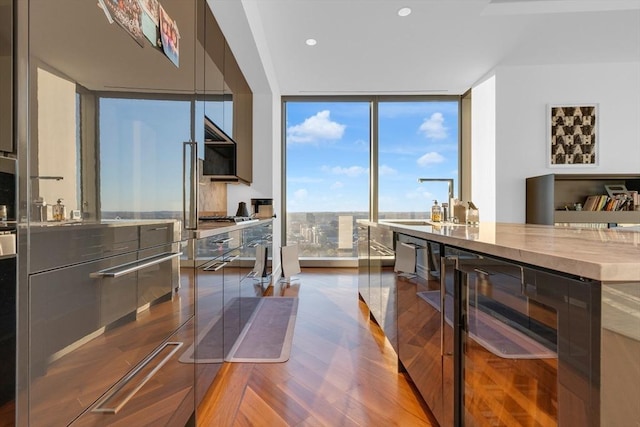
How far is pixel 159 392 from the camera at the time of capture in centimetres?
106

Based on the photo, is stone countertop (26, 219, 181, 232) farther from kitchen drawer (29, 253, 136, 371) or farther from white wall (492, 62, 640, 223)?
white wall (492, 62, 640, 223)

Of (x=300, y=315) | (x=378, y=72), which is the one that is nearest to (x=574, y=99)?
(x=378, y=72)

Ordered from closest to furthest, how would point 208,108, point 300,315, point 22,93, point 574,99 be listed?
point 22,93 < point 208,108 < point 300,315 < point 574,99

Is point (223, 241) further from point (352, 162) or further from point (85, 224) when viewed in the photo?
point (352, 162)

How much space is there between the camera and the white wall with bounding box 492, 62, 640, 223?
13.7 ft

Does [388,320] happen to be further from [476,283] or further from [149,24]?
[149,24]

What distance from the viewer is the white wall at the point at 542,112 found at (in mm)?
4164

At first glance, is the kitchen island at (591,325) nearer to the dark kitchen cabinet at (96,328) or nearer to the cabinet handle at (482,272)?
the cabinet handle at (482,272)

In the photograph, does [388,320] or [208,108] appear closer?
[388,320]

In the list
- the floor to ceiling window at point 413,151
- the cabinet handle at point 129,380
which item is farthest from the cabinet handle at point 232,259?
the floor to ceiling window at point 413,151

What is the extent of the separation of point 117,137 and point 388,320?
178 cm

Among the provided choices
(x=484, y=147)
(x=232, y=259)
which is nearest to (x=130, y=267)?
(x=232, y=259)

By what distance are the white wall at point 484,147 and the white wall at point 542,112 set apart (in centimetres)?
8

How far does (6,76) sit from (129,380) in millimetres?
821
